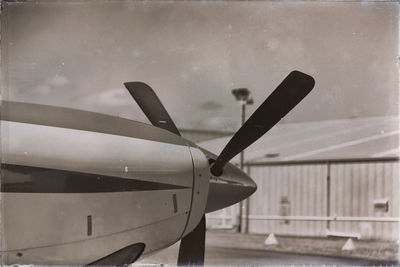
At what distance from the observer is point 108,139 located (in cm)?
181

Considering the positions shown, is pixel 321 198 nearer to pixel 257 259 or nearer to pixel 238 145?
pixel 257 259

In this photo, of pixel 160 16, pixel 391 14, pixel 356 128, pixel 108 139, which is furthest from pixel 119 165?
pixel 356 128

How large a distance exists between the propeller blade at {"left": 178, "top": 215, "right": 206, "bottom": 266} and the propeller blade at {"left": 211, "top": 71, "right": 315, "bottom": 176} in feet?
1.42

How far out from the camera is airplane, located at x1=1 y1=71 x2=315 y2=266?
5.18 feet

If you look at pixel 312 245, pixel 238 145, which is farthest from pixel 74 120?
pixel 312 245

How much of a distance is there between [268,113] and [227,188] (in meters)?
0.54

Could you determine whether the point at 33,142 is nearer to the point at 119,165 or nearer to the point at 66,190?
the point at 66,190

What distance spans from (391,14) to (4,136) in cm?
A: 243

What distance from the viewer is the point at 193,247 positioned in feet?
8.63

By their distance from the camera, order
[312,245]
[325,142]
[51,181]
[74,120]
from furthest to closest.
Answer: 1. [325,142]
2. [312,245]
3. [74,120]
4. [51,181]

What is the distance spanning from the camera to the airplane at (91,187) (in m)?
1.58

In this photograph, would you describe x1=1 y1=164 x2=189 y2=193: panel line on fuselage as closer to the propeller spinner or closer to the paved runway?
the propeller spinner

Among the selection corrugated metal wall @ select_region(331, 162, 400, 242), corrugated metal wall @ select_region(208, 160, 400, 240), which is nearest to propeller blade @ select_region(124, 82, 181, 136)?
corrugated metal wall @ select_region(208, 160, 400, 240)

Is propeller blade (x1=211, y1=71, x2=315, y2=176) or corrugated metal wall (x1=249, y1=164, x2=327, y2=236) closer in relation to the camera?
propeller blade (x1=211, y1=71, x2=315, y2=176)
